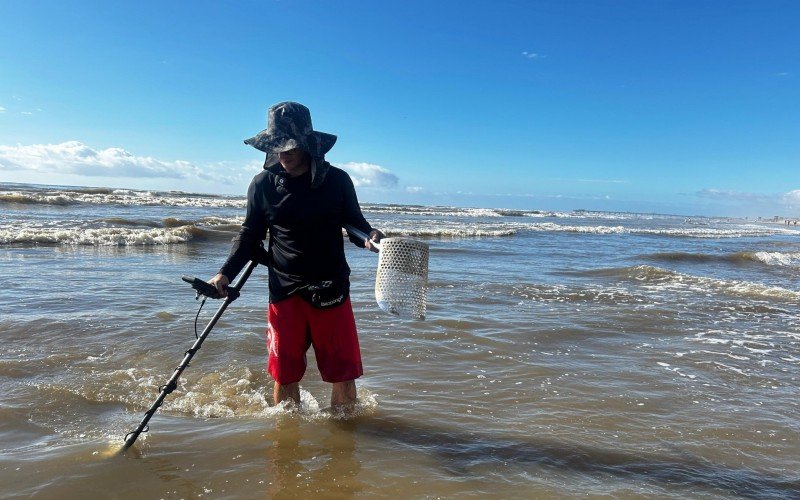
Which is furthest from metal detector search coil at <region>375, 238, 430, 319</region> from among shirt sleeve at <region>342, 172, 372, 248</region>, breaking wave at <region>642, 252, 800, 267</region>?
breaking wave at <region>642, 252, 800, 267</region>

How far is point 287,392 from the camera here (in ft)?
11.8

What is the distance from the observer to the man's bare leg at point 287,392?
3580 mm

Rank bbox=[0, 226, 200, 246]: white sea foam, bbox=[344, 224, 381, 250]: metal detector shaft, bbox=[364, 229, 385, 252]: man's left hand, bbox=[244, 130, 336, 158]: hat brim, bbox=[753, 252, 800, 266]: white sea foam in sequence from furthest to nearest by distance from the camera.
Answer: bbox=[753, 252, 800, 266]: white sea foam → bbox=[0, 226, 200, 246]: white sea foam → bbox=[344, 224, 381, 250]: metal detector shaft → bbox=[364, 229, 385, 252]: man's left hand → bbox=[244, 130, 336, 158]: hat brim

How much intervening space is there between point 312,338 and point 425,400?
124 centimetres

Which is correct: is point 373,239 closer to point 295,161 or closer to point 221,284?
point 295,161

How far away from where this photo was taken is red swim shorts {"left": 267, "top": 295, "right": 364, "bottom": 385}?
130 inches

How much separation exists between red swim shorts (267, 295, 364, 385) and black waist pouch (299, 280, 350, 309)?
37 mm

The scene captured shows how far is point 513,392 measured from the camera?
4328mm

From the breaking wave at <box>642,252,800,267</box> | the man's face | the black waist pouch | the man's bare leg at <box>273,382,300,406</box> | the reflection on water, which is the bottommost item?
the reflection on water

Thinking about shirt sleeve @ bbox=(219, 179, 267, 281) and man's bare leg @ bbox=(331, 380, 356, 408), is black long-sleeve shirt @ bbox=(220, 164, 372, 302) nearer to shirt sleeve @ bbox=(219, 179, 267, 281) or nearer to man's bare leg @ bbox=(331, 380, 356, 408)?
shirt sleeve @ bbox=(219, 179, 267, 281)

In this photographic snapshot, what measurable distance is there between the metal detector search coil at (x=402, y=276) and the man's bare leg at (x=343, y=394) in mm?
829

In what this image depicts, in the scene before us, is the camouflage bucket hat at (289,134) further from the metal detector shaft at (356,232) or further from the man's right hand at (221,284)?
the man's right hand at (221,284)

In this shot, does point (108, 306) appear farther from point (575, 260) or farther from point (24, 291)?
point (575, 260)

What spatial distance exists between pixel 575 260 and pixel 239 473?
13736mm
